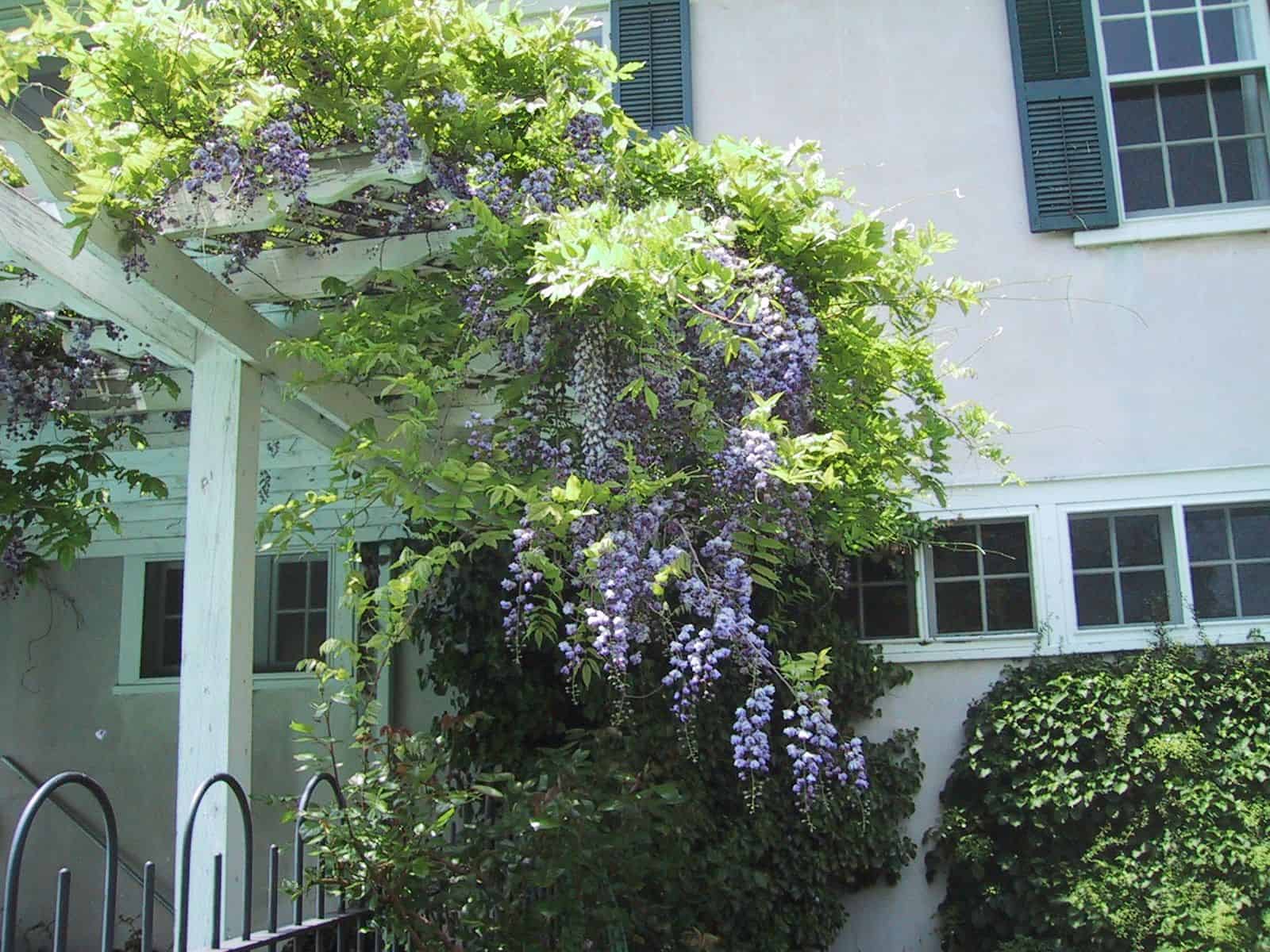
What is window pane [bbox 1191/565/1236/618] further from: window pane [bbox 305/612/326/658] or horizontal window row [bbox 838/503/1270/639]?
window pane [bbox 305/612/326/658]

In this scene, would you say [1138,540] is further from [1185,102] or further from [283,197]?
[283,197]

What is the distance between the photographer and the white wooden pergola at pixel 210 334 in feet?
9.45

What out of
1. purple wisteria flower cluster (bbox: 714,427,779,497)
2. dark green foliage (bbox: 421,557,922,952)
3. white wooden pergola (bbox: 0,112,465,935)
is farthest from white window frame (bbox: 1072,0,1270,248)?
white wooden pergola (bbox: 0,112,465,935)

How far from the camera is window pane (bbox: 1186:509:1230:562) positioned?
4875 mm

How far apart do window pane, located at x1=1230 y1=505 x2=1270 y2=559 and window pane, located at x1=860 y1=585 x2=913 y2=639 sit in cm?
130

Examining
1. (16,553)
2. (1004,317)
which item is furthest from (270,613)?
(1004,317)

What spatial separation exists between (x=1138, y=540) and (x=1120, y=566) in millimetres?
133

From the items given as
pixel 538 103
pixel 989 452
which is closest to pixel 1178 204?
pixel 989 452

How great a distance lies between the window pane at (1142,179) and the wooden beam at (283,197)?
3.44 m

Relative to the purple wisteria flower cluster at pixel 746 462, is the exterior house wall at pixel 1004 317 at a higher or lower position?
higher

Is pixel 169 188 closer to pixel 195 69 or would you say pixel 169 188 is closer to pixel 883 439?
pixel 195 69

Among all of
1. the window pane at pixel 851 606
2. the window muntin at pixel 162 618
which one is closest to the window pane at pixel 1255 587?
the window pane at pixel 851 606

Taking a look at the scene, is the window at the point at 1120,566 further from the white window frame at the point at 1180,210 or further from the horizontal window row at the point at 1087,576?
the white window frame at the point at 1180,210

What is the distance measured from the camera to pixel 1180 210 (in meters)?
5.15
